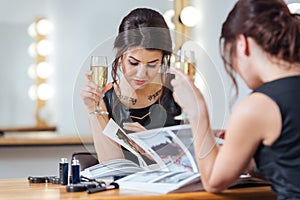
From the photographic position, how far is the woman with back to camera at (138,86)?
160 cm

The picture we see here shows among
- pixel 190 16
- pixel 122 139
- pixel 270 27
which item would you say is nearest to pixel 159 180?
pixel 122 139

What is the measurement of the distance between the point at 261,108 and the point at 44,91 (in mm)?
2575

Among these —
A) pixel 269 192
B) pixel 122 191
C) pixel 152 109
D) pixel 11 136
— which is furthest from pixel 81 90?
pixel 11 136

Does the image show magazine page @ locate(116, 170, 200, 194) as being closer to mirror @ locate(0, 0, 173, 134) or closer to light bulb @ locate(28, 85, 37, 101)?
mirror @ locate(0, 0, 173, 134)

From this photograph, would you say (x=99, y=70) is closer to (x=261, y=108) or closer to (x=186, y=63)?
(x=186, y=63)

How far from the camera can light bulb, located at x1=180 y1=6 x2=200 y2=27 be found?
3418mm

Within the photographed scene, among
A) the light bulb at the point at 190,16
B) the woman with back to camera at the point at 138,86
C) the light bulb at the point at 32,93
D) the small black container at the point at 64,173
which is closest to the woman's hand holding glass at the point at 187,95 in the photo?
the woman with back to camera at the point at 138,86

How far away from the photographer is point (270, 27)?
1.29m

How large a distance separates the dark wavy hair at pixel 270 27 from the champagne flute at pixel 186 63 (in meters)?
0.18

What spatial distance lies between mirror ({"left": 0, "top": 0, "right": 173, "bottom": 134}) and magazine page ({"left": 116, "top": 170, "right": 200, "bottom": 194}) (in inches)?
81.2

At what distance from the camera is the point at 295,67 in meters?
1.30

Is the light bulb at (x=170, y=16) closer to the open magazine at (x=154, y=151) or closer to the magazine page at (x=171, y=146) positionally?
the open magazine at (x=154, y=151)

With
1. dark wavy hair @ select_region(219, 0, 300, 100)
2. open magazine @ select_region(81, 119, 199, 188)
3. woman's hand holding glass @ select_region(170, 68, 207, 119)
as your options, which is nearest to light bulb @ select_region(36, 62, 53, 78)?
open magazine @ select_region(81, 119, 199, 188)

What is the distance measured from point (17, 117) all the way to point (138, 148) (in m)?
2.06
